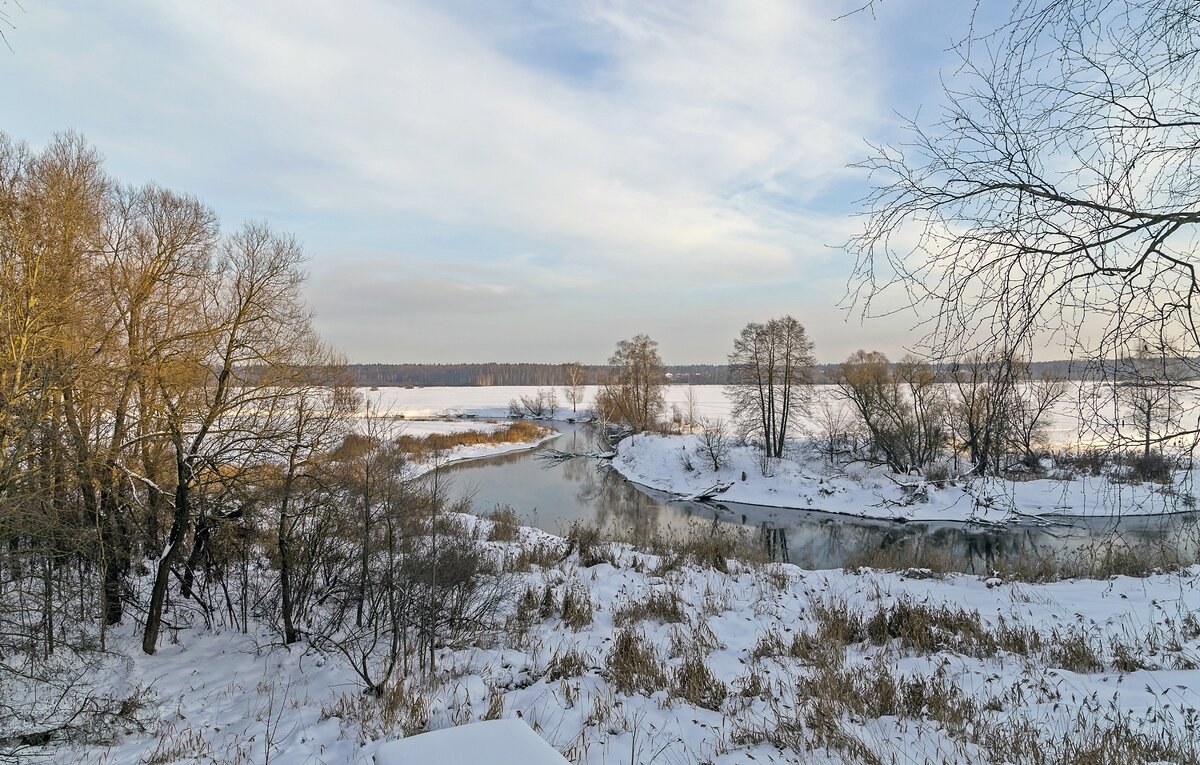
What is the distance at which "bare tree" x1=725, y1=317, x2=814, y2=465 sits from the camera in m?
30.1

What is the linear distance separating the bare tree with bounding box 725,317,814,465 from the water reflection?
6.32 metres

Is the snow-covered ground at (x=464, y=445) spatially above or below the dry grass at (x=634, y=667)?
below

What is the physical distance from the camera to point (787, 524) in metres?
22.1

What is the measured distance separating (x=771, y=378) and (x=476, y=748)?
1179 inches

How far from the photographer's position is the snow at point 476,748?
5.30 feet

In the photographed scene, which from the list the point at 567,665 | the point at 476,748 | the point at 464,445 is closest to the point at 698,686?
the point at 567,665

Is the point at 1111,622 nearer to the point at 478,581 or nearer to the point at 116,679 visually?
the point at 478,581

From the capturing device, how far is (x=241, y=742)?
5.10 m

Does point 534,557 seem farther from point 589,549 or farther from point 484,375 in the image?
point 484,375

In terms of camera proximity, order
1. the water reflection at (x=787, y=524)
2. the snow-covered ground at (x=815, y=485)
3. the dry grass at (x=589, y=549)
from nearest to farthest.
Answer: the dry grass at (x=589, y=549)
the water reflection at (x=787, y=524)
the snow-covered ground at (x=815, y=485)

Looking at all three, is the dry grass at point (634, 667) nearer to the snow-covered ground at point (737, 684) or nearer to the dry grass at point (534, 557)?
the snow-covered ground at point (737, 684)

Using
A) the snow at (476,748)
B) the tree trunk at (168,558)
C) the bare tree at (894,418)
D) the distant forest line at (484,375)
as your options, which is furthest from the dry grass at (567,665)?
the distant forest line at (484,375)

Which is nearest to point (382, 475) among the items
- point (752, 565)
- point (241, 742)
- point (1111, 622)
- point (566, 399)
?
point (241, 742)

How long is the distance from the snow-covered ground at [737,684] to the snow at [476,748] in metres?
0.02
